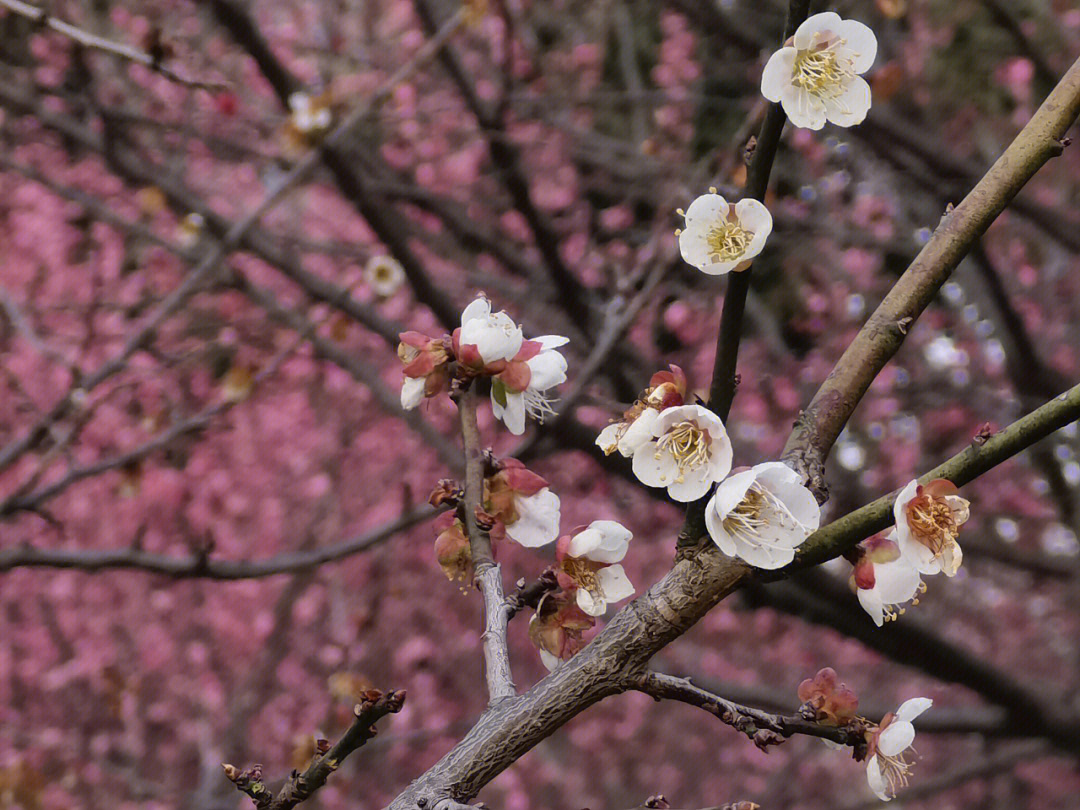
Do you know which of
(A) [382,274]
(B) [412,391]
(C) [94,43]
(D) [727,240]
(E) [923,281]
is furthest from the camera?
(A) [382,274]

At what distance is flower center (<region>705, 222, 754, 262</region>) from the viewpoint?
90 centimetres

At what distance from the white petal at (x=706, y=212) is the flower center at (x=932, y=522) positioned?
34cm

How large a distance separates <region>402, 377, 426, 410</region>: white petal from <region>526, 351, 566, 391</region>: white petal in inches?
4.7

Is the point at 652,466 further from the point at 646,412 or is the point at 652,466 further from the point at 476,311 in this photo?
the point at 476,311

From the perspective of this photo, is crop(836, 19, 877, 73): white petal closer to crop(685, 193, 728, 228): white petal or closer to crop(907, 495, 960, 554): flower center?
crop(685, 193, 728, 228): white petal

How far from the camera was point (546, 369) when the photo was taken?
1.02 metres

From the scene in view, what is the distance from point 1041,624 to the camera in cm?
698

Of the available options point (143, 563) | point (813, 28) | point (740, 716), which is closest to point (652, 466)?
point (740, 716)

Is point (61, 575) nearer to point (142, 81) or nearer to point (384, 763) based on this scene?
point (384, 763)

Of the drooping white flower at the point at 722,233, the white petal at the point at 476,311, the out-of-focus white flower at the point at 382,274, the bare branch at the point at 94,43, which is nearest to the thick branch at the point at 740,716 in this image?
the drooping white flower at the point at 722,233

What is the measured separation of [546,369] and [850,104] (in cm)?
44

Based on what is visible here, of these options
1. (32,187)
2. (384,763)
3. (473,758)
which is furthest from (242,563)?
(32,187)

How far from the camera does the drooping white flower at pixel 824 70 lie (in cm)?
91

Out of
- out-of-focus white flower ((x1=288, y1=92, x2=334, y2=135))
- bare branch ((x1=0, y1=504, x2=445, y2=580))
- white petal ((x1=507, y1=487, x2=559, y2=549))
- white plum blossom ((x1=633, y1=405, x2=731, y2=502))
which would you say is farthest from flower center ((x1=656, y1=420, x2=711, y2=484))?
out-of-focus white flower ((x1=288, y1=92, x2=334, y2=135))
